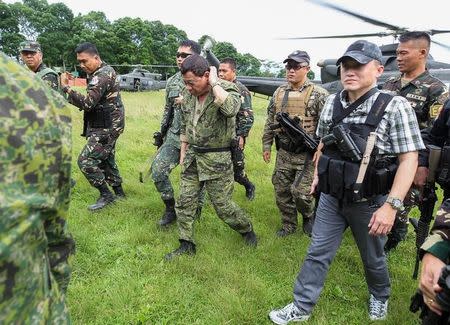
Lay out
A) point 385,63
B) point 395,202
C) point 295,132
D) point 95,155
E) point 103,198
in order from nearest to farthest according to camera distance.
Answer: point 395,202 < point 295,132 < point 95,155 < point 103,198 < point 385,63

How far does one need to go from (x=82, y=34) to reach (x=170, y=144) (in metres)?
54.7

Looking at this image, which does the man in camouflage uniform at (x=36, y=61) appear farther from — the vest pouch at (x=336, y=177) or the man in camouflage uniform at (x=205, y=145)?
the vest pouch at (x=336, y=177)

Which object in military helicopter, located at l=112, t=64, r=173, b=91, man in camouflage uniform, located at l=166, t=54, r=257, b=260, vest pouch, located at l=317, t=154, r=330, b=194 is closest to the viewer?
vest pouch, located at l=317, t=154, r=330, b=194

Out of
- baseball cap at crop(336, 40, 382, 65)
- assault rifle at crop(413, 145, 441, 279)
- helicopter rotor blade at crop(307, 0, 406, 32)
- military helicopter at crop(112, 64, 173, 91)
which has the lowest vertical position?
military helicopter at crop(112, 64, 173, 91)

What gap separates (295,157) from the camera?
4070 millimetres

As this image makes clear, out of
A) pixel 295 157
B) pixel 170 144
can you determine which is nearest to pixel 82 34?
pixel 170 144

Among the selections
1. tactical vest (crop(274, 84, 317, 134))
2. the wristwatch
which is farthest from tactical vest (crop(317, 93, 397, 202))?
tactical vest (crop(274, 84, 317, 134))

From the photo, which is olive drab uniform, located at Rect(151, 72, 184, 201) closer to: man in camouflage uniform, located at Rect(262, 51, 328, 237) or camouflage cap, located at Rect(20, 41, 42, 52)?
man in camouflage uniform, located at Rect(262, 51, 328, 237)

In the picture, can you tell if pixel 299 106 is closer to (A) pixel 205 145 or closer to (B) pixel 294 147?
(B) pixel 294 147

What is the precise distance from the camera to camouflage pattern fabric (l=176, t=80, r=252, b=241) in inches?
134

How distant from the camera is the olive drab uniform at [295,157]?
4.01 meters

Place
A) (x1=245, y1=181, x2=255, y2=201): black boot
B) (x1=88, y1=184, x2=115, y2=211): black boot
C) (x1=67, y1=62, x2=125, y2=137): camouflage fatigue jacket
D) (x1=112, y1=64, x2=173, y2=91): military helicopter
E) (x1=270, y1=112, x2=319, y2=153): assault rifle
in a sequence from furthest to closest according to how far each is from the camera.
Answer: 1. (x1=112, y1=64, x2=173, y2=91): military helicopter
2. (x1=245, y1=181, x2=255, y2=201): black boot
3. (x1=88, y1=184, x2=115, y2=211): black boot
4. (x1=67, y1=62, x2=125, y2=137): camouflage fatigue jacket
5. (x1=270, y1=112, x2=319, y2=153): assault rifle

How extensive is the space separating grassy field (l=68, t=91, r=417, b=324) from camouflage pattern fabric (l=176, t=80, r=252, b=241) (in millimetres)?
412

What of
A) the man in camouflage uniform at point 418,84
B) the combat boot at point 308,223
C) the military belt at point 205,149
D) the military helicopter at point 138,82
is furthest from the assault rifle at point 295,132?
the military helicopter at point 138,82
